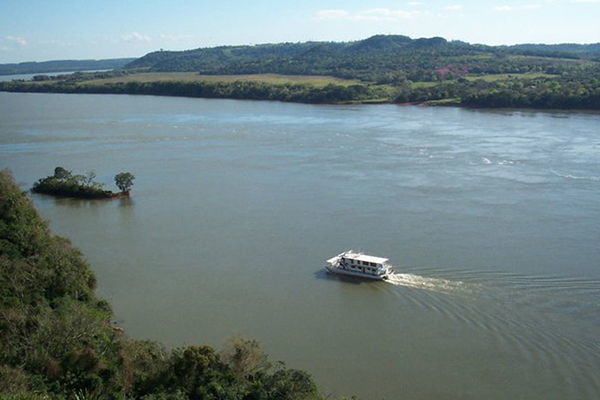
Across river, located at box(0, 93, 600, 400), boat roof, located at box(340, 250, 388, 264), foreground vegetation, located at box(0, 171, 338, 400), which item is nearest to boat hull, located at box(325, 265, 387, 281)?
river, located at box(0, 93, 600, 400)

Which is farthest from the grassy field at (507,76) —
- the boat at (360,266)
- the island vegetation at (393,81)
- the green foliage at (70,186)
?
the boat at (360,266)

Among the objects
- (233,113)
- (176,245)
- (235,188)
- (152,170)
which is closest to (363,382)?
(176,245)

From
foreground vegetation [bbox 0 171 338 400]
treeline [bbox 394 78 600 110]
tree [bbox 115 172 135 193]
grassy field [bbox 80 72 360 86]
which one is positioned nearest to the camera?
foreground vegetation [bbox 0 171 338 400]

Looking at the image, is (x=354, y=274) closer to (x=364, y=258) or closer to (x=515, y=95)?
(x=364, y=258)

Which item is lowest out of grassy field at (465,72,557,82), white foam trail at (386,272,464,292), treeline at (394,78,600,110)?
→ white foam trail at (386,272,464,292)

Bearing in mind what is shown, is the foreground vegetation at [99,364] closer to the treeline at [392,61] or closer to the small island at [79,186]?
the small island at [79,186]

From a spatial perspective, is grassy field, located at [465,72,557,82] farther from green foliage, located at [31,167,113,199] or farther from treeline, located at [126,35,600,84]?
green foliage, located at [31,167,113,199]

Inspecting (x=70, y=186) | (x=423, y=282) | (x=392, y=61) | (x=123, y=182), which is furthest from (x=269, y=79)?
(x=423, y=282)
